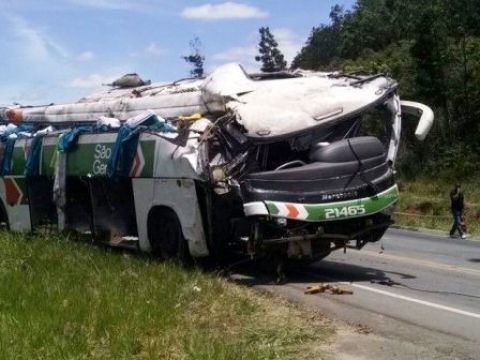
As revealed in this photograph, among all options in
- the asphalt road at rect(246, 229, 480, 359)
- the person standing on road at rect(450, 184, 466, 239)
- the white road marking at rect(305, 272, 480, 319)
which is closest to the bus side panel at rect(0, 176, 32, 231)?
the asphalt road at rect(246, 229, 480, 359)

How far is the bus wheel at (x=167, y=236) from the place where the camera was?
423 inches

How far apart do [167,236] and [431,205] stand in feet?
65.4

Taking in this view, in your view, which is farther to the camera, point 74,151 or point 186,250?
point 74,151

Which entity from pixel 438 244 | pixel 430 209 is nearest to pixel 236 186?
pixel 438 244

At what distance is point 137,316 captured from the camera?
7098 millimetres

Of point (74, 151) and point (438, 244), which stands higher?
point (74, 151)

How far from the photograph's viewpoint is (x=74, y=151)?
12641mm

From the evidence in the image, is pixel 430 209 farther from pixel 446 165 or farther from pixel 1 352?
pixel 1 352

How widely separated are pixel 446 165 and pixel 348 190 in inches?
1069

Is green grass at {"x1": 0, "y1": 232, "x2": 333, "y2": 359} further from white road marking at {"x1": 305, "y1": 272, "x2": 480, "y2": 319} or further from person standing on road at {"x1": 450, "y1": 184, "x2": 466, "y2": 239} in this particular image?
person standing on road at {"x1": 450, "y1": 184, "x2": 466, "y2": 239}

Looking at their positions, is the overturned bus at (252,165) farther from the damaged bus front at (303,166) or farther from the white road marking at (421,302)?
the white road marking at (421,302)

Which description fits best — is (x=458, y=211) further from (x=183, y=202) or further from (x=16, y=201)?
(x=183, y=202)

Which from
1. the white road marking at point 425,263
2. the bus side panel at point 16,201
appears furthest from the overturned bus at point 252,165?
the bus side panel at point 16,201

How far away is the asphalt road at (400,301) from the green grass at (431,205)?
10.8m
